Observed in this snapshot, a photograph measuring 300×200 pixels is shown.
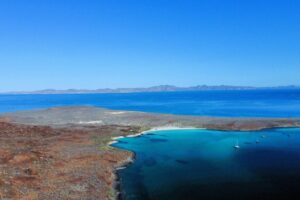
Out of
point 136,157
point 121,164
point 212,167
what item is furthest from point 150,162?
point 212,167

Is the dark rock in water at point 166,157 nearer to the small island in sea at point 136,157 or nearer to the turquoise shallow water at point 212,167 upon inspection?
the small island in sea at point 136,157

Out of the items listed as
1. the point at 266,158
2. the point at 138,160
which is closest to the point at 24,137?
the point at 138,160

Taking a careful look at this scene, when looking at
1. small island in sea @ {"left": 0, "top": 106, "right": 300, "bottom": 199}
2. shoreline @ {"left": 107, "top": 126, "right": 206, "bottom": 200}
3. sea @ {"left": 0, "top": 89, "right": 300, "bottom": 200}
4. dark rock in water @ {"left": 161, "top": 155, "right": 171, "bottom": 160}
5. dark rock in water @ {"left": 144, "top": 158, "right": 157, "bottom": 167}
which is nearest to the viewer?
sea @ {"left": 0, "top": 89, "right": 300, "bottom": 200}

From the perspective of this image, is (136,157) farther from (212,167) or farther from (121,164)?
(212,167)

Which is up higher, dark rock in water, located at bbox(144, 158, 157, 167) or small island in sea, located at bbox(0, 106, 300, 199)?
small island in sea, located at bbox(0, 106, 300, 199)

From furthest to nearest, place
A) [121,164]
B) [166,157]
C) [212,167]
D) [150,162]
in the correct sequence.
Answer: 1. [166,157]
2. [150,162]
3. [121,164]
4. [212,167]

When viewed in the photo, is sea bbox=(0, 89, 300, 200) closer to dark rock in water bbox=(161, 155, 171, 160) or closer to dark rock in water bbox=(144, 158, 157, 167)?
dark rock in water bbox=(144, 158, 157, 167)

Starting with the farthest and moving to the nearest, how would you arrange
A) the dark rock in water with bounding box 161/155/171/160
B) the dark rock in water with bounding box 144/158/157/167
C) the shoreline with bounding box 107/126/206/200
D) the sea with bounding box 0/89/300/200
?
the dark rock in water with bounding box 161/155/171/160 < the dark rock in water with bounding box 144/158/157/167 < the shoreline with bounding box 107/126/206/200 < the sea with bounding box 0/89/300/200

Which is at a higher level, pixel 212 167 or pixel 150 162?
pixel 212 167

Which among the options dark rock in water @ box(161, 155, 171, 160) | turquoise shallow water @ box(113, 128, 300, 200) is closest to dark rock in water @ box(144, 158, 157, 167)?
turquoise shallow water @ box(113, 128, 300, 200)
